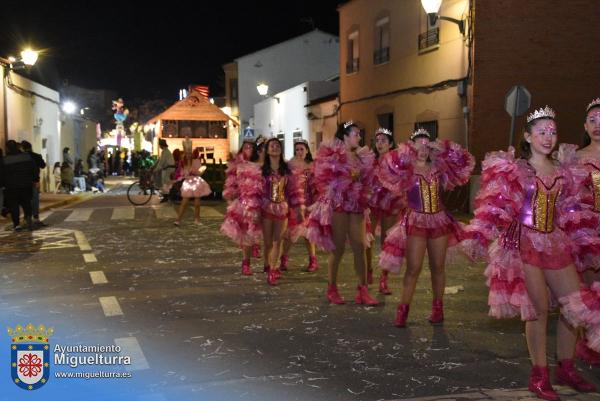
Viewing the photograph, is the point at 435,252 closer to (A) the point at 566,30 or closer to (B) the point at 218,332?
(B) the point at 218,332

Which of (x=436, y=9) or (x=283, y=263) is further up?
(x=436, y=9)

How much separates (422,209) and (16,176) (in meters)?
10.9

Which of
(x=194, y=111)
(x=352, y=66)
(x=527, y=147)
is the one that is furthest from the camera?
(x=194, y=111)

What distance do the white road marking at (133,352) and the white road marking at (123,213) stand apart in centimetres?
1210

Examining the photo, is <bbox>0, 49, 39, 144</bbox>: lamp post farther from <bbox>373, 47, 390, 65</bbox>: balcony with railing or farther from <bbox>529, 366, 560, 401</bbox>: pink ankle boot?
<bbox>529, 366, 560, 401</bbox>: pink ankle boot

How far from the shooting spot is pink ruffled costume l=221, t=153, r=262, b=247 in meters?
9.14

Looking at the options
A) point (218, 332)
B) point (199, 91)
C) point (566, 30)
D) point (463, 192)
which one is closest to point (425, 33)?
point (566, 30)

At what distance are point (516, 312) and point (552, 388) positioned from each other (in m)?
0.62

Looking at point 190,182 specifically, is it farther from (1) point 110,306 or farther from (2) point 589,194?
(2) point 589,194

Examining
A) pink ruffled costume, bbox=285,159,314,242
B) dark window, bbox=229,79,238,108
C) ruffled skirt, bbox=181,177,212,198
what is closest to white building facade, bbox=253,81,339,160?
dark window, bbox=229,79,238,108

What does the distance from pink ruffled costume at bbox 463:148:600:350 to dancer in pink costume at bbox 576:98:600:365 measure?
0.23 meters

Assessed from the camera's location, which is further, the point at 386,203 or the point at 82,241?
the point at 82,241

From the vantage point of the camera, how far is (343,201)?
24.8 feet

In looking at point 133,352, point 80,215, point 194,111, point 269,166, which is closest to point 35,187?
point 80,215
